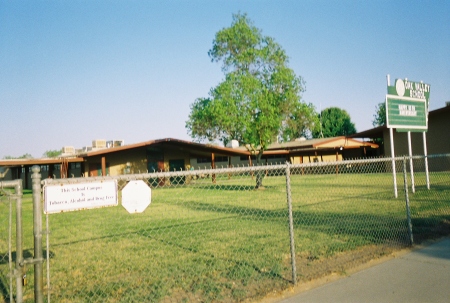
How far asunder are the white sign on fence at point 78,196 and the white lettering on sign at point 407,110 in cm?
1207

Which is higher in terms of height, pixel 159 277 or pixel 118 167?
pixel 118 167

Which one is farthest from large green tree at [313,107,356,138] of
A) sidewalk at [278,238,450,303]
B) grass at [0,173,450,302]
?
sidewalk at [278,238,450,303]

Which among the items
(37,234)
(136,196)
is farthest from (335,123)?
(37,234)

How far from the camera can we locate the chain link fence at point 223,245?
423 cm

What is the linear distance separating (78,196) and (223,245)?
3917 mm

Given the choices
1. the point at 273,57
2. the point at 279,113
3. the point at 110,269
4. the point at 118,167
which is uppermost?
the point at 273,57

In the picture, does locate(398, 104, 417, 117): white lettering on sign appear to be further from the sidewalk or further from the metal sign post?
the sidewalk

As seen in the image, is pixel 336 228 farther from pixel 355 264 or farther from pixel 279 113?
pixel 279 113

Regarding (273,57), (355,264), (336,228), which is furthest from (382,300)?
(273,57)

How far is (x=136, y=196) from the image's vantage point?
3.47 m

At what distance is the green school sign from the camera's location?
39.5 feet

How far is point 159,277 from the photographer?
4758 millimetres

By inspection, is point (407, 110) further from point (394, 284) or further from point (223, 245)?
point (394, 284)

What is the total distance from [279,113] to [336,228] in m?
14.1
